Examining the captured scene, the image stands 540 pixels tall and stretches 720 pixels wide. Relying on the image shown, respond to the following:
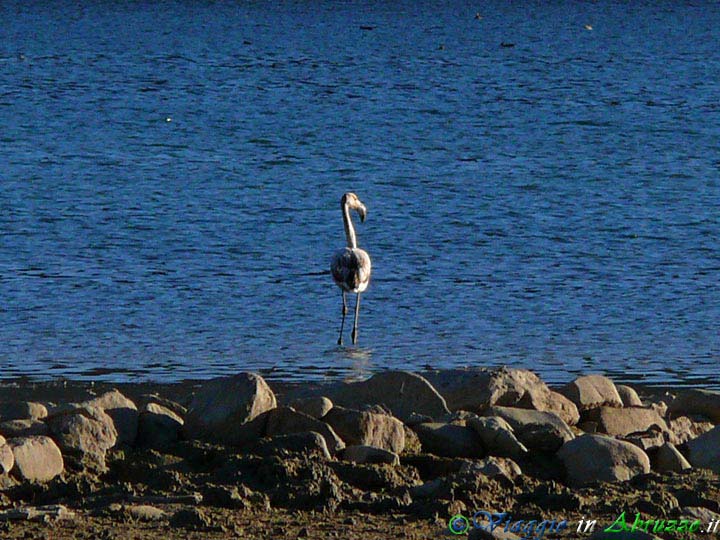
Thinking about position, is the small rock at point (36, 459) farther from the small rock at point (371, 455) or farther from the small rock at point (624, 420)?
the small rock at point (624, 420)

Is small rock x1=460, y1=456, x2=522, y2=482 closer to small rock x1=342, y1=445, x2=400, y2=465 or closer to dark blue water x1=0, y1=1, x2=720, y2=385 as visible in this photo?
small rock x1=342, y1=445, x2=400, y2=465

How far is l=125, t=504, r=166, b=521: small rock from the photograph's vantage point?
7391 millimetres

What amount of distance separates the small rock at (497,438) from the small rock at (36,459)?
2.48 meters

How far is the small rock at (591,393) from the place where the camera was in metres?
10.3

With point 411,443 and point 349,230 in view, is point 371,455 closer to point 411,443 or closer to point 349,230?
point 411,443

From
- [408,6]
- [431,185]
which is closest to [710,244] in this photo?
[431,185]

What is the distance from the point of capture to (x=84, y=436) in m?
8.52

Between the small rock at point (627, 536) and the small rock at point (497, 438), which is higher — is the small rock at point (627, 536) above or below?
above

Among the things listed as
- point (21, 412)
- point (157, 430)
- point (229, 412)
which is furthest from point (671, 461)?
point (21, 412)

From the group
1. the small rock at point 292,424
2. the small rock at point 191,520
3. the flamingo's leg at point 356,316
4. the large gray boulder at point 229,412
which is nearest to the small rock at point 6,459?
the small rock at point 191,520

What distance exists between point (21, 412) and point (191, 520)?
7.74 ft

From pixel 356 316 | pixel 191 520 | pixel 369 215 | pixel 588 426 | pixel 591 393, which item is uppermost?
pixel 191 520

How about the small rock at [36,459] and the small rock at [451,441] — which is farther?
the small rock at [451,441]

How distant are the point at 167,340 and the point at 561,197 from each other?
12.0 meters
